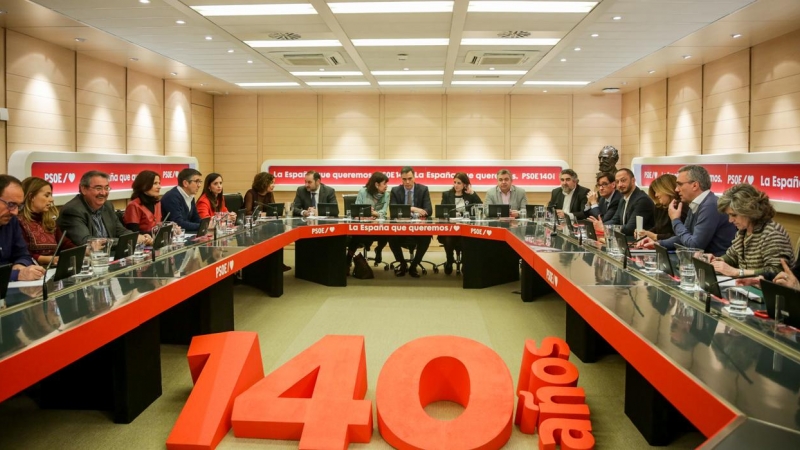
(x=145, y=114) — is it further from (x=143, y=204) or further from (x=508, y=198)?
(x=508, y=198)

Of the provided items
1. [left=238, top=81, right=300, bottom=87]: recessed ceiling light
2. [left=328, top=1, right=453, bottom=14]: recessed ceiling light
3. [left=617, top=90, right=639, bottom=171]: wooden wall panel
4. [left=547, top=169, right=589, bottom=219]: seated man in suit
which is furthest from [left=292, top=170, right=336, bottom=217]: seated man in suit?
[left=617, top=90, right=639, bottom=171]: wooden wall panel

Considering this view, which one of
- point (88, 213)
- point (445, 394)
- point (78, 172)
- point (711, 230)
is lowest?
point (445, 394)

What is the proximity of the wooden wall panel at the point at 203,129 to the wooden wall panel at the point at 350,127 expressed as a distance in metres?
2.02

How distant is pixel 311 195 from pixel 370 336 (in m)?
3.40

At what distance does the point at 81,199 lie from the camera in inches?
156

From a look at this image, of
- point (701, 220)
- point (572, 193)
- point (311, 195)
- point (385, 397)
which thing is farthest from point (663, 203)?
point (311, 195)

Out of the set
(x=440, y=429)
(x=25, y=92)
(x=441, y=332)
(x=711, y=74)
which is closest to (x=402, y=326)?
(x=441, y=332)

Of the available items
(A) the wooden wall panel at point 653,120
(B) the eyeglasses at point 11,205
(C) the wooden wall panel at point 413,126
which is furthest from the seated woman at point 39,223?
(A) the wooden wall panel at point 653,120

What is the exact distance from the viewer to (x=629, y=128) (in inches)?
378

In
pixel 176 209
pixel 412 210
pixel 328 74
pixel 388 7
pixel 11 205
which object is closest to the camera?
pixel 11 205

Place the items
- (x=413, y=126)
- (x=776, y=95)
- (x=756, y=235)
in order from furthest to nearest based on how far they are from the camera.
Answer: (x=413, y=126) < (x=776, y=95) < (x=756, y=235)

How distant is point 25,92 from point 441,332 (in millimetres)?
4874

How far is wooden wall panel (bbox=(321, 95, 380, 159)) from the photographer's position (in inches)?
400

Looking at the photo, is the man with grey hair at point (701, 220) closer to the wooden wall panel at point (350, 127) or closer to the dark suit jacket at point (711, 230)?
the dark suit jacket at point (711, 230)
